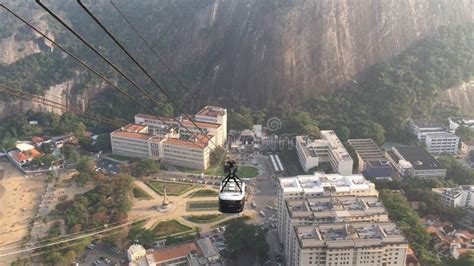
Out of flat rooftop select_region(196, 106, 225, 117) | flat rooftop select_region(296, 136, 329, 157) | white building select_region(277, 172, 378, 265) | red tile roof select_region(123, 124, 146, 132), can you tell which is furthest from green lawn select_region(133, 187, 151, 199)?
flat rooftop select_region(296, 136, 329, 157)

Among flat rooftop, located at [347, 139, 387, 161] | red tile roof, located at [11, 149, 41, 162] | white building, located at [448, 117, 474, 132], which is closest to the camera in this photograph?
flat rooftop, located at [347, 139, 387, 161]

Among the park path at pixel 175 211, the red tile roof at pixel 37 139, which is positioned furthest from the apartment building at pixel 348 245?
the red tile roof at pixel 37 139

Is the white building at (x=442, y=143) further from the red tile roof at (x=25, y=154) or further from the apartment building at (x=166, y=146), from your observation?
the red tile roof at (x=25, y=154)

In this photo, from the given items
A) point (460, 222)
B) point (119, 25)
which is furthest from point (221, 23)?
point (460, 222)

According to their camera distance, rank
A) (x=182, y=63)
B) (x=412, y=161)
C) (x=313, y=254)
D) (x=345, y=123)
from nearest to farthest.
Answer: (x=313, y=254)
(x=412, y=161)
(x=345, y=123)
(x=182, y=63)

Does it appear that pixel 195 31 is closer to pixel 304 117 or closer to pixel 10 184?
pixel 304 117

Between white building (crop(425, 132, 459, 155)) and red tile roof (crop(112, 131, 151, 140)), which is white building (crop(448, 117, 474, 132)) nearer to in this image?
white building (crop(425, 132, 459, 155))
